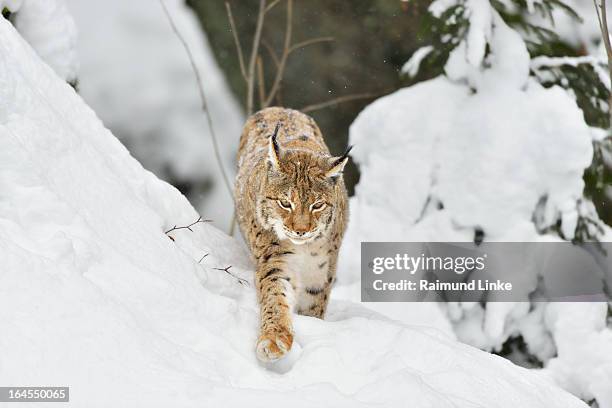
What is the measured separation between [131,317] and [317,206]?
1377 millimetres

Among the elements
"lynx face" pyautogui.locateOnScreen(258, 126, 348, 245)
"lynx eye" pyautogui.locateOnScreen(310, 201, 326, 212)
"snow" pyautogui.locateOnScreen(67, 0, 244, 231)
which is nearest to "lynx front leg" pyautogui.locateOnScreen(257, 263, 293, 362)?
"lynx face" pyautogui.locateOnScreen(258, 126, 348, 245)

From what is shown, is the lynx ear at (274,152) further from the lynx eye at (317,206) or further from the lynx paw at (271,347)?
the lynx paw at (271,347)

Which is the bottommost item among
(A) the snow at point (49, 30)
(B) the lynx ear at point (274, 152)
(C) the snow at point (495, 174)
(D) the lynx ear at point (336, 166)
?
(C) the snow at point (495, 174)

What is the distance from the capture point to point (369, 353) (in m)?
3.02

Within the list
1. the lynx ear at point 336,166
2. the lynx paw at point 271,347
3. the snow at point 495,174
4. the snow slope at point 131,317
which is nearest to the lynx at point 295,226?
the lynx ear at point 336,166

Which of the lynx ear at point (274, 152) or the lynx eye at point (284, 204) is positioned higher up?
the lynx ear at point (274, 152)

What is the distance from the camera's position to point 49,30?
452cm

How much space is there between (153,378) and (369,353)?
105 cm

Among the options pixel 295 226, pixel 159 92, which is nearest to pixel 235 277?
pixel 295 226

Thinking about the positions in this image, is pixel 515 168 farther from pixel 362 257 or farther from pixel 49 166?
pixel 49 166

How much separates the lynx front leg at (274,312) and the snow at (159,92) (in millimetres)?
4642

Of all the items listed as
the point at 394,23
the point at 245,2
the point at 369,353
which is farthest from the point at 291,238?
the point at 245,2

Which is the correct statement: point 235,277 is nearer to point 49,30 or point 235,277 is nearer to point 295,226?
point 295,226

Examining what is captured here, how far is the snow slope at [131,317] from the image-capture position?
2209 millimetres
